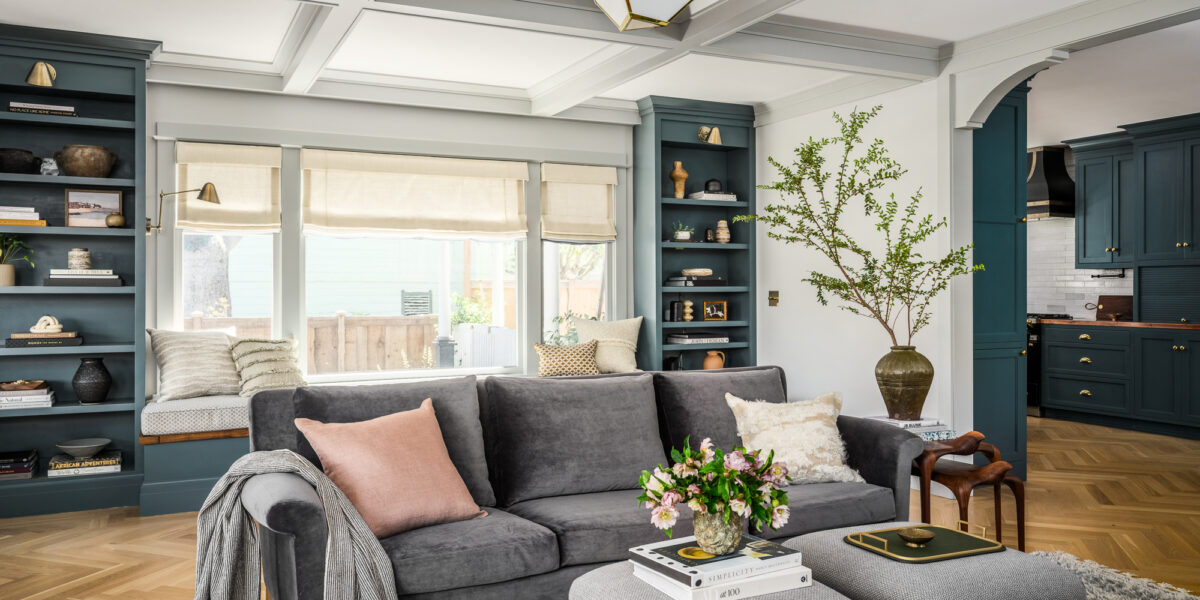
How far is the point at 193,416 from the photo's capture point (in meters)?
4.88

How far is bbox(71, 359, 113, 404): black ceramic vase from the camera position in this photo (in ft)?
16.1

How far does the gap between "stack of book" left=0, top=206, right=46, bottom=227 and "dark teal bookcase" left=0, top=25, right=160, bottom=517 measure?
0.05m

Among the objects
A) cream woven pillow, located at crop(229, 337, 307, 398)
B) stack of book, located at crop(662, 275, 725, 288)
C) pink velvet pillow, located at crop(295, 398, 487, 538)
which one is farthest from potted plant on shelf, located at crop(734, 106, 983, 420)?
cream woven pillow, located at crop(229, 337, 307, 398)

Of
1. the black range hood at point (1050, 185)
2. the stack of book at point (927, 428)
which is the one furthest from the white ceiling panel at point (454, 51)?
the black range hood at point (1050, 185)

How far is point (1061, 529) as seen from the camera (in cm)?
441

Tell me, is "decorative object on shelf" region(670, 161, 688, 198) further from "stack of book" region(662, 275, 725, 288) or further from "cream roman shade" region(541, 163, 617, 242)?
"stack of book" region(662, 275, 725, 288)

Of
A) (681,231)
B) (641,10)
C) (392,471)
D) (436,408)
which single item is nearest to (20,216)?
(436,408)

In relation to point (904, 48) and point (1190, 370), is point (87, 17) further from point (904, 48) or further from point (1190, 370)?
point (1190, 370)

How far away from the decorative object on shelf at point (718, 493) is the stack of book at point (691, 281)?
4.30 metres

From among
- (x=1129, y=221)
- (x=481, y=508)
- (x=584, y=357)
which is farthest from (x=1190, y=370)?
(x=481, y=508)

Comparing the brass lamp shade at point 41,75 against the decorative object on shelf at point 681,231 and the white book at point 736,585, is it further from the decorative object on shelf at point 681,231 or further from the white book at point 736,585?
the white book at point 736,585

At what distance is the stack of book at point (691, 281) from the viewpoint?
6.68 meters

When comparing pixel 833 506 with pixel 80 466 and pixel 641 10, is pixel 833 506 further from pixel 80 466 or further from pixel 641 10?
pixel 80 466

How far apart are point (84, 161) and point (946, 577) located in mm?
4867
